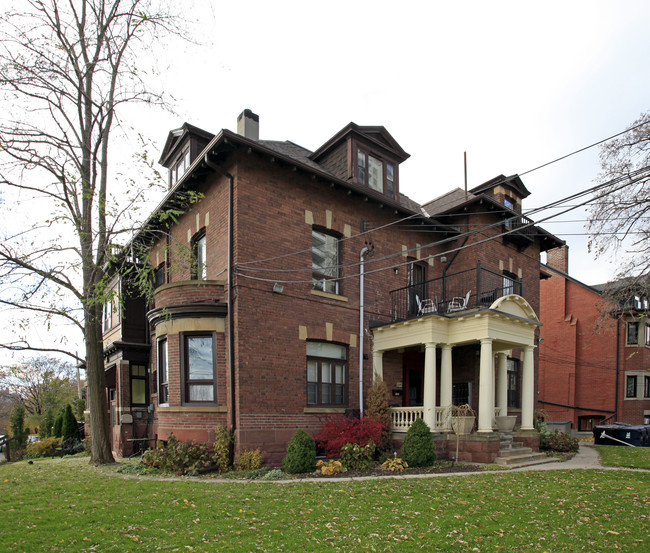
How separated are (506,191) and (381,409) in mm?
10683

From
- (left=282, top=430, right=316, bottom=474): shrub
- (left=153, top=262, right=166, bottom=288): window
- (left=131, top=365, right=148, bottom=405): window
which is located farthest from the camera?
(left=153, top=262, right=166, bottom=288): window

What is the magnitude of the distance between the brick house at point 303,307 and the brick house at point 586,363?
13386 mm

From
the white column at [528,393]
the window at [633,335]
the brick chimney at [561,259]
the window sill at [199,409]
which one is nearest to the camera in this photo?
the window sill at [199,409]

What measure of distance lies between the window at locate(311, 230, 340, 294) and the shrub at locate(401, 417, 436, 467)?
14.9 ft

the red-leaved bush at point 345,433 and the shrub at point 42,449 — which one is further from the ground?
the red-leaved bush at point 345,433

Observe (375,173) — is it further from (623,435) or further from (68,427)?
(68,427)

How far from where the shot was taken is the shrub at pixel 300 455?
1128 cm

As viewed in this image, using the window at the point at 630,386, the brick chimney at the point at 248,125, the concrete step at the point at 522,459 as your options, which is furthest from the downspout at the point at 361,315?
the window at the point at 630,386

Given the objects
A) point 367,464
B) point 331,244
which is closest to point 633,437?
point 367,464

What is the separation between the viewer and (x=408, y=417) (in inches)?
550

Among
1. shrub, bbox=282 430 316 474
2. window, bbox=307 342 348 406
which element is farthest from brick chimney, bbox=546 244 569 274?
shrub, bbox=282 430 316 474

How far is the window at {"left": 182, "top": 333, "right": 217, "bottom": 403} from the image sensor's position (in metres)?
12.6

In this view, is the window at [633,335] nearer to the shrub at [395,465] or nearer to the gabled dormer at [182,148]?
the shrub at [395,465]

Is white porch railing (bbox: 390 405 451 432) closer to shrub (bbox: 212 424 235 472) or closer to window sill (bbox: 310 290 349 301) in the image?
window sill (bbox: 310 290 349 301)
